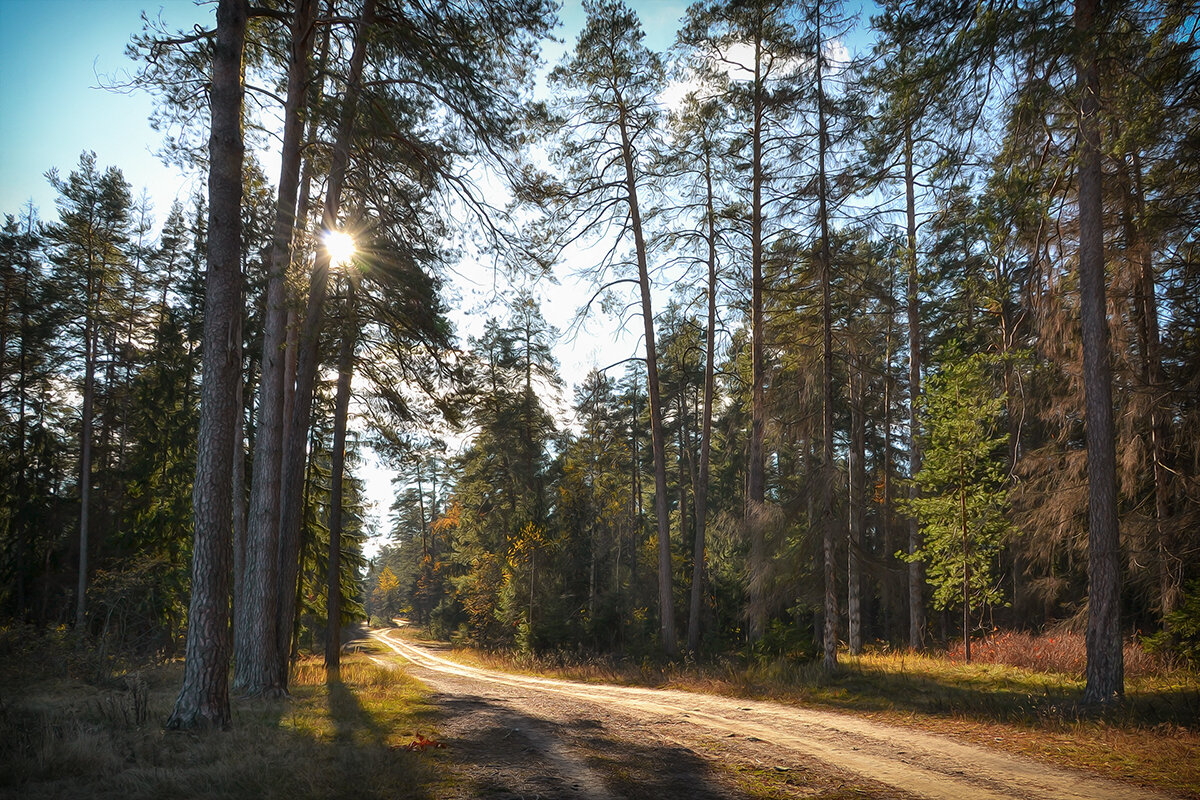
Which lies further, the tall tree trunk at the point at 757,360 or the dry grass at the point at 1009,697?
the tall tree trunk at the point at 757,360

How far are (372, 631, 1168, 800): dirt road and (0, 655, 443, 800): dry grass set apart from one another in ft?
2.73

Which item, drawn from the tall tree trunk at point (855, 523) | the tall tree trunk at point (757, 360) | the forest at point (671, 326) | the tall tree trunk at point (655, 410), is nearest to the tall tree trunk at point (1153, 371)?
the forest at point (671, 326)

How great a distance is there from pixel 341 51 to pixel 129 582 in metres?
14.1

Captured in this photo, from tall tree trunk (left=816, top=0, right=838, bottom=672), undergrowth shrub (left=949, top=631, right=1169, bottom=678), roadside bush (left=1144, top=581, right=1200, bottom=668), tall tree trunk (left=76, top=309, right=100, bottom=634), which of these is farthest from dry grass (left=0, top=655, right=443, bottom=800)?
tall tree trunk (left=76, top=309, right=100, bottom=634)

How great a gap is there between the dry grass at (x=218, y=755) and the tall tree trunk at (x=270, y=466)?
4.83 feet

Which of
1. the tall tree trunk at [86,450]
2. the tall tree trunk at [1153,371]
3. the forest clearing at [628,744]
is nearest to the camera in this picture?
the forest clearing at [628,744]

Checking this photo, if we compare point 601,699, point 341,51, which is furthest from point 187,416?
point 601,699

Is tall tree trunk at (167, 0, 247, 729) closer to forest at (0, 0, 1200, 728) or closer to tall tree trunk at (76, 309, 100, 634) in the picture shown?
forest at (0, 0, 1200, 728)

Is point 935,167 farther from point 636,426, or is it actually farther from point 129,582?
point 636,426

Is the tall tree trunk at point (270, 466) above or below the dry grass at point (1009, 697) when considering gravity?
above

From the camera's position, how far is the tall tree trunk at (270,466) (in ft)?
33.1

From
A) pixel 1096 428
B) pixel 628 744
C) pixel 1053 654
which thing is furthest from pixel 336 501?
pixel 1053 654

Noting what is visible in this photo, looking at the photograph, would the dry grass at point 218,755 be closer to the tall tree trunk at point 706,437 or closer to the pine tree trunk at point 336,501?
the pine tree trunk at point 336,501

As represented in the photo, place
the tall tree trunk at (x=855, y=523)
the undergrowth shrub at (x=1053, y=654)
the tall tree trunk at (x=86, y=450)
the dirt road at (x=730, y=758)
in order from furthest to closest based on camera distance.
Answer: the tall tree trunk at (x=86, y=450)
the tall tree trunk at (x=855, y=523)
the undergrowth shrub at (x=1053, y=654)
the dirt road at (x=730, y=758)
